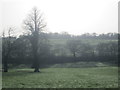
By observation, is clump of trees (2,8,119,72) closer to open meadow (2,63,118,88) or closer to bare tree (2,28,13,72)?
bare tree (2,28,13,72)

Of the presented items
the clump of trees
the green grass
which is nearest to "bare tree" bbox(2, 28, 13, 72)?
the clump of trees

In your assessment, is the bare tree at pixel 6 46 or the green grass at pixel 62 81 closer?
the green grass at pixel 62 81

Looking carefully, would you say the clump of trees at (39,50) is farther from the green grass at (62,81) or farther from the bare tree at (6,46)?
the green grass at (62,81)

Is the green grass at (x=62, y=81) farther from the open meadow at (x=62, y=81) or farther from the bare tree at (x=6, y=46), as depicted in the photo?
the bare tree at (x=6, y=46)

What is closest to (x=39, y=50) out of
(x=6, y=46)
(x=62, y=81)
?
(x=6, y=46)

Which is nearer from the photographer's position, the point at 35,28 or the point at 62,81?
the point at 62,81

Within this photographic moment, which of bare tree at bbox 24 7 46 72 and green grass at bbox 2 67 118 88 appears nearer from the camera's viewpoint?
green grass at bbox 2 67 118 88

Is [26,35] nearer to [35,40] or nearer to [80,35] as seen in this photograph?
[35,40]

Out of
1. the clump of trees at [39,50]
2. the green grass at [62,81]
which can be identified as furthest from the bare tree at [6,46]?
the green grass at [62,81]

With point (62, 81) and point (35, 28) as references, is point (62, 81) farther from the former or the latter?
point (35, 28)

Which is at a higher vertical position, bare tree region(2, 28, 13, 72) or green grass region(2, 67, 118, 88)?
bare tree region(2, 28, 13, 72)

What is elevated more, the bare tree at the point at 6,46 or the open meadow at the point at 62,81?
the bare tree at the point at 6,46

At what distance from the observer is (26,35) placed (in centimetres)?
3431

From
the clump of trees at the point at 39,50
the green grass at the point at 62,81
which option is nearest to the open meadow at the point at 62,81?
the green grass at the point at 62,81
